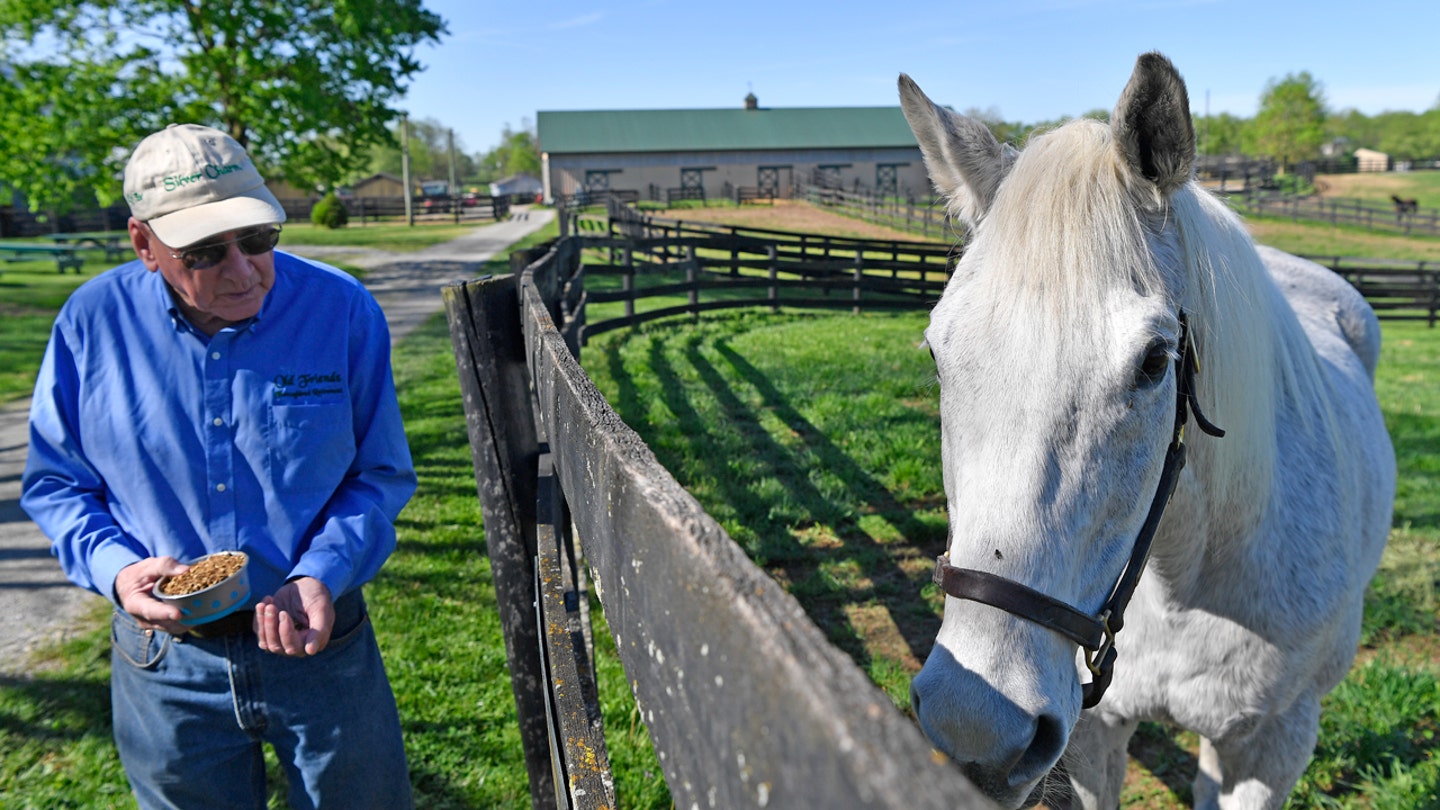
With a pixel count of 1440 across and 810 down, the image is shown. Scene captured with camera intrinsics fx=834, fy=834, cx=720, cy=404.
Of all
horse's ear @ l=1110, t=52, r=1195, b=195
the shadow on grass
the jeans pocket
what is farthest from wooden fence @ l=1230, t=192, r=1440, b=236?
the jeans pocket

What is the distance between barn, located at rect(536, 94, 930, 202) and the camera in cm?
5625

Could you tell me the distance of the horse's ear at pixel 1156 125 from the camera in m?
1.44

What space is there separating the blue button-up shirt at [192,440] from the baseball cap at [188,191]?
0.16m

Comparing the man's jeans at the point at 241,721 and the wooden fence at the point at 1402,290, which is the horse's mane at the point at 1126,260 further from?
the wooden fence at the point at 1402,290

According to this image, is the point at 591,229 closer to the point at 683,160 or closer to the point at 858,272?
the point at 858,272

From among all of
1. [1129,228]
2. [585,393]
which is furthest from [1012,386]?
[585,393]

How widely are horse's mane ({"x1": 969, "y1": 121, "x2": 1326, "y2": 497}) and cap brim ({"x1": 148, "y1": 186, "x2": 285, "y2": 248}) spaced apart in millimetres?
1508

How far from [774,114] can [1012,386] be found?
202ft

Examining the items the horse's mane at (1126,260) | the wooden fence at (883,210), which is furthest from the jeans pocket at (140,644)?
the wooden fence at (883,210)

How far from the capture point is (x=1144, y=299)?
1.47 metres

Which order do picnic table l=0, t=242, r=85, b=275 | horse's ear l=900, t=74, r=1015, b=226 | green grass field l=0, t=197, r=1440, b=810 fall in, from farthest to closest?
picnic table l=0, t=242, r=85, b=275
green grass field l=0, t=197, r=1440, b=810
horse's ear l=900, t=74, r=1015, b=226

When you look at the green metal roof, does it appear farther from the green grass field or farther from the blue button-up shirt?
the blue button-up shirt

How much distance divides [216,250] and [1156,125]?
190cm

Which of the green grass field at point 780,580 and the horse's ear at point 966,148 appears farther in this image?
the green grass field at point 780,580
